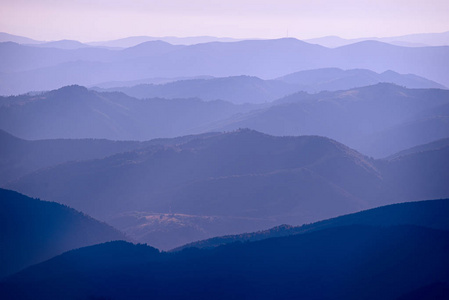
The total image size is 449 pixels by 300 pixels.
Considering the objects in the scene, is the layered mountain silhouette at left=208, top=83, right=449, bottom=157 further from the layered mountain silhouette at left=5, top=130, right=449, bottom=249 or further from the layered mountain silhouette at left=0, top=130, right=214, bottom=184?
the layered mountain silhouette at left=5, top=130, right=449, bottom=249

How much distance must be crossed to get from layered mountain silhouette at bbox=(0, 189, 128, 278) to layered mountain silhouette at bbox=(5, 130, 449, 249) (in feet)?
18.8

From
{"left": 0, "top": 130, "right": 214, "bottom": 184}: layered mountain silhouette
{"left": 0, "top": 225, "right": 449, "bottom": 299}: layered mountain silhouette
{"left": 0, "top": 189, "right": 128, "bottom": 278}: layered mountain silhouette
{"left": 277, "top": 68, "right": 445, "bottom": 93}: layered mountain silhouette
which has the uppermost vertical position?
{"left": 0, "top": 225, "right": 449, "bottom": 299}: layered mountain silhouette

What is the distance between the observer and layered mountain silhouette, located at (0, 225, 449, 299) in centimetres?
1691

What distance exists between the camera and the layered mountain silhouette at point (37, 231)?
24.2 metres

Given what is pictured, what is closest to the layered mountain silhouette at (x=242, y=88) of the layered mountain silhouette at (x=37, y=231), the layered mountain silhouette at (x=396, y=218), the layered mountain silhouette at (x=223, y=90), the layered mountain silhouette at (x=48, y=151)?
the layered mountain silhouette at (x=223, y=90)

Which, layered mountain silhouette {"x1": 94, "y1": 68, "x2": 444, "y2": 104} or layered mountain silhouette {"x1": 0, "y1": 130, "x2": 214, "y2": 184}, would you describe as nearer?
layered mountain silhouette {"x1": 0, "y1": 130, "x2": 214, "y2": 184}

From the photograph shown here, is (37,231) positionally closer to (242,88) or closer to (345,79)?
(242,88)

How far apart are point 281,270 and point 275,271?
21 centimetres

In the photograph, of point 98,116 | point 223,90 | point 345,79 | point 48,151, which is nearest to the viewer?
point 48,151

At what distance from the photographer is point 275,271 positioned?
723 inches

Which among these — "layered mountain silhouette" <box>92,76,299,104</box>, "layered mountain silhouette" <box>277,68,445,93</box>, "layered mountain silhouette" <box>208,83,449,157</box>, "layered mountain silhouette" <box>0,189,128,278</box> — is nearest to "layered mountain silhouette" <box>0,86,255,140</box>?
"layered mountain silhouette" <box>208,83,449,157</box>

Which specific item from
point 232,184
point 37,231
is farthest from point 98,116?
point 37,231

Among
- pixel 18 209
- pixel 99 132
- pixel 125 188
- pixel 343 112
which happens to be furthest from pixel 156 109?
pixel 18 209

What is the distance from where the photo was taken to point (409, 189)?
1615 inches
